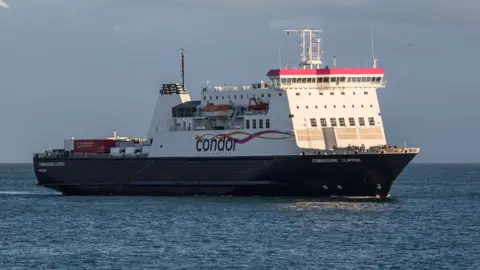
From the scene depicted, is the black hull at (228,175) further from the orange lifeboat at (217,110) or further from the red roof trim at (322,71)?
the red roof trim at (322,71)

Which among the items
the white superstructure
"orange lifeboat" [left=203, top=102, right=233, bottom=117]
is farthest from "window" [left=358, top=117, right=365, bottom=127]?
"orange lifeboat" [left=203, top=102, right=233, bottom=117]

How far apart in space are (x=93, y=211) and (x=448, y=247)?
68.4 ft

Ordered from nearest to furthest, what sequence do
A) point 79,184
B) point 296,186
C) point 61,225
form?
1. point 61,225
2. point 296,186
3. point 79,184

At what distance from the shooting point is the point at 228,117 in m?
62.3

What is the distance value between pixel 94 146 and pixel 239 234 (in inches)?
1009

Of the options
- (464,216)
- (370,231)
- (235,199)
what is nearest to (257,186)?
(235,199)

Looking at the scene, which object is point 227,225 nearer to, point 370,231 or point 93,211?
point 370,231

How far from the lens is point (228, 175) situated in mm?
61062

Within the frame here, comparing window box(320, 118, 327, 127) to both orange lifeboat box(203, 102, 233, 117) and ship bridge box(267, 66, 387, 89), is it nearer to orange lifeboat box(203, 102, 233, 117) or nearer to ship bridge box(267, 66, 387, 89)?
ship bridge box(267, 66, 387, 89)

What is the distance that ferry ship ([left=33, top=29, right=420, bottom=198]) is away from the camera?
5794 centimetres

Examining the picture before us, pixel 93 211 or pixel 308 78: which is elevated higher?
pixel 308 78

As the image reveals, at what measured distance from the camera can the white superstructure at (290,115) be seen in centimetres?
5941

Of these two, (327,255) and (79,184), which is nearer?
(327,255)

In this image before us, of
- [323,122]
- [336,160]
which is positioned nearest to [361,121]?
[323,122]
